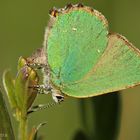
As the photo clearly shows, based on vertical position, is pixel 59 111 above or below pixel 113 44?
below

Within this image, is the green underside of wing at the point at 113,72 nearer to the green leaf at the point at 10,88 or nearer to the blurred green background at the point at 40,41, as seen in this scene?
the blurred green background at the point at 40,41

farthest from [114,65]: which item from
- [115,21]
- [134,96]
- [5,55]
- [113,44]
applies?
[5,55]

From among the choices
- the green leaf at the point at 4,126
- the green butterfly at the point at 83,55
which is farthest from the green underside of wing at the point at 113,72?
the green leaf at the point at 4,126

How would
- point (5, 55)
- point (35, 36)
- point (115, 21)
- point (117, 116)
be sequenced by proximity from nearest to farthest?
1. point (117, 116)
2. point (115, 21)
3. point (5, 55)
4. point (35, 36)

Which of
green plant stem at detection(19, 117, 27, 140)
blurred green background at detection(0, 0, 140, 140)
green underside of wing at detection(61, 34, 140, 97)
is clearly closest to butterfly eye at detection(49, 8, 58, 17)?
green underside of wing at detection(61, 34, 140, 97)

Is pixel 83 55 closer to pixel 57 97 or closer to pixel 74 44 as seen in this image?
pixel 74 44

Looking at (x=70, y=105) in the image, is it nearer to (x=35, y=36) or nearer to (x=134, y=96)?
(x=134, y=96)

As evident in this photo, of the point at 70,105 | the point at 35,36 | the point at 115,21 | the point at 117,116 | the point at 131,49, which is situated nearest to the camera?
the point at 117,116
